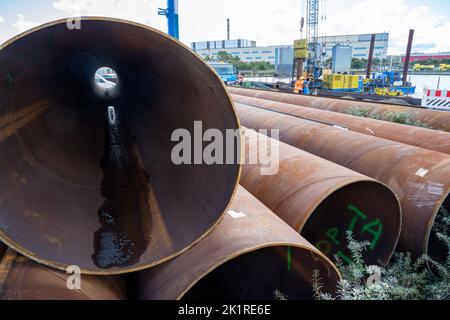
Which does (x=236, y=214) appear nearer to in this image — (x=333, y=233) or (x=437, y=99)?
(x=333, y=233)

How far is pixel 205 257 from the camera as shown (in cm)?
197

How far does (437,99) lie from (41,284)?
819cm

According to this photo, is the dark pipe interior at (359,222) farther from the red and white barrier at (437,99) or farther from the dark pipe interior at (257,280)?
the red and white barrier at (437,99)

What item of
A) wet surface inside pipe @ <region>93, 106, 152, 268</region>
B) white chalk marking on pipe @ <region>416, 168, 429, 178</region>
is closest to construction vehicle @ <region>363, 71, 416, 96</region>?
white chalk marking on pipe @ <region>416, 168, 429, 178</region>

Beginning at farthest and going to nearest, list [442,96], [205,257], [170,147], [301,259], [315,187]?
1. [442,96]
2. [170,147]
3. [315,187]
4. [301,259]
5. [205,257]

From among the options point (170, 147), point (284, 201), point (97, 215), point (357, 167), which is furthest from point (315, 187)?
point (97, 215)

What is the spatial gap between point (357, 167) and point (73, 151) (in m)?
3.08

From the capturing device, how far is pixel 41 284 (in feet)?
5.54

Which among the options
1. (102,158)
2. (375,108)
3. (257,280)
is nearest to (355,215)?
(257,280)

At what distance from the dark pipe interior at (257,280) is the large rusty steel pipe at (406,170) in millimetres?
1252

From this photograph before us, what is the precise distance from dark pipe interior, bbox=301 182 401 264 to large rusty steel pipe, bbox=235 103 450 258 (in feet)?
0.66

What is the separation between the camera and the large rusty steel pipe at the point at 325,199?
107 inches

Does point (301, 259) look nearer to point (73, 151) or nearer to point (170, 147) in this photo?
point (170, 147)

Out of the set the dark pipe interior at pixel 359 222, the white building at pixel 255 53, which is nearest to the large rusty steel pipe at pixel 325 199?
the dark pipe interior at pixel 359 222
